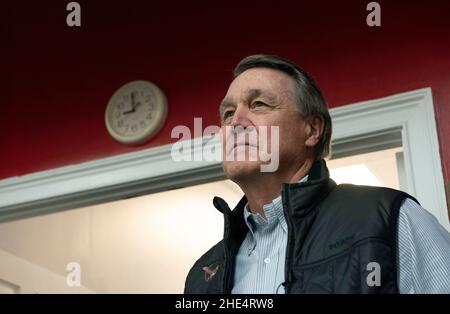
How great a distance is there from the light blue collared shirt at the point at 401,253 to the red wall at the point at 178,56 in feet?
2.73

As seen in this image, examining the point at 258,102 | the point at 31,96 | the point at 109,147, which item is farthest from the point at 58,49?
the point at 258,102

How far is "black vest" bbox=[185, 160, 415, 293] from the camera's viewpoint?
1.04 meters

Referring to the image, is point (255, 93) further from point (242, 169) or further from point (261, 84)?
point (242, 169)

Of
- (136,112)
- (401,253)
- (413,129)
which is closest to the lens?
(401,253)

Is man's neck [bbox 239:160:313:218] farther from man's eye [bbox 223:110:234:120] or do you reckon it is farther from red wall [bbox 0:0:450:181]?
red wall [bbox 0:0:450:181]

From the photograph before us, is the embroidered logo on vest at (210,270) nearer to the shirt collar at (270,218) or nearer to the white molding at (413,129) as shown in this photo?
the shirt collar at (270,218)

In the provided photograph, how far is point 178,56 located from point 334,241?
59.7 inches

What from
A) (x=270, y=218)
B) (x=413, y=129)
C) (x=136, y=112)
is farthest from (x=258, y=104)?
(x=136, y=112)

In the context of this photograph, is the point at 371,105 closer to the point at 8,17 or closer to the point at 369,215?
the point at 369,215

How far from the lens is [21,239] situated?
3.87m

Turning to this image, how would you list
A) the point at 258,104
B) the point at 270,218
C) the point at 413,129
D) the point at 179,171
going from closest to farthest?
the point at 270,218 → the point at 258,104 → the point at 413,129 → the point at 179,171

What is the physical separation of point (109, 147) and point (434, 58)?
45.8 inches

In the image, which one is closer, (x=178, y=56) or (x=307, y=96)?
(x=307, y=96)

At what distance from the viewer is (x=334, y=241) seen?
1.10 meters
